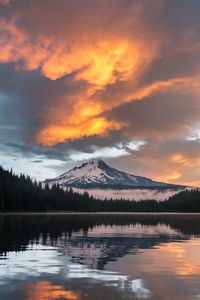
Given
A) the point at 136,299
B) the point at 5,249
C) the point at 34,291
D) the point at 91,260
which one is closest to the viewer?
the point at 136,299

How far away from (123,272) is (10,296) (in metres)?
8.14

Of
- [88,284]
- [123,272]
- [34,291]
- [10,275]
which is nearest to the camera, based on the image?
[34,291]

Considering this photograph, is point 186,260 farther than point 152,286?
Yes

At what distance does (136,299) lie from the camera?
49.8ft

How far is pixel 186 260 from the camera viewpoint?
2700cm

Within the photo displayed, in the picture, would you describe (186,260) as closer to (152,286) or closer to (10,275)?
(152,286)

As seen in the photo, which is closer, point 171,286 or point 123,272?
point 171,286

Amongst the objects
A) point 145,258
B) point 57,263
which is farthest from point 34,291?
point 145,258

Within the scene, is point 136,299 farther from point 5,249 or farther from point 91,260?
point 5,249

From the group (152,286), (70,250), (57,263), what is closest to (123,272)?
(152,286)

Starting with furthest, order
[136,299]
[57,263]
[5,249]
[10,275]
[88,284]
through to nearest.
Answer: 1. [5,249]
2. [57,263]
3. [10,275]
4. [88,284]
5. [136,299]

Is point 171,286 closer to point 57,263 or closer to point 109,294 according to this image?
point 109,294

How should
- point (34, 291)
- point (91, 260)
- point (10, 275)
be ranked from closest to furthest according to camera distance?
point (34, 291)
point (10, 275)
point (91, 260)

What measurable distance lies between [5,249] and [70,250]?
19.4 ft
